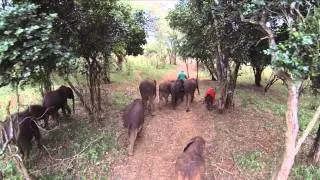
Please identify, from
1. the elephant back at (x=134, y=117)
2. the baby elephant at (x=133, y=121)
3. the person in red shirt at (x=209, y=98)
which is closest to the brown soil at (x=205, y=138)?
the person in red shirt at (x=209, y=98)

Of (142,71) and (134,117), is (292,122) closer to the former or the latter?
(134,117)

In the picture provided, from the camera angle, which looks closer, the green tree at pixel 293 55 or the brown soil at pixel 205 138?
the green tree at pixel 293 55

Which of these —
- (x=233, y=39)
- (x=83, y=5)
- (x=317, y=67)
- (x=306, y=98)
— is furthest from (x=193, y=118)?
(x=306, y=98)

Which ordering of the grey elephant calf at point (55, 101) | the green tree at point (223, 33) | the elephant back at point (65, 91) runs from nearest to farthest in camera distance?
the green tree at point (223, 33) → the grey elephant calf at point (55, 101) → the elephant back at point (65, 91)

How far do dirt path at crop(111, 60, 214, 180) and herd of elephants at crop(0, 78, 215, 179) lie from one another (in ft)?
1.50

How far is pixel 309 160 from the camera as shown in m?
13.9

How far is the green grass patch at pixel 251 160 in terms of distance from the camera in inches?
529

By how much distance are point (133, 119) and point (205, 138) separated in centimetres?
284

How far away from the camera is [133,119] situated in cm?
1493

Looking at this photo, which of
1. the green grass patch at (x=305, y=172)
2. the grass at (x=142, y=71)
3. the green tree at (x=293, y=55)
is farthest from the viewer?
the grass at (x=142, y=71)

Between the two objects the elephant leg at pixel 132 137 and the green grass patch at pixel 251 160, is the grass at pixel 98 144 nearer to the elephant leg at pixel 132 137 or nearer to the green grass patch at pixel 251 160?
the green grass patch at pixel 251 160

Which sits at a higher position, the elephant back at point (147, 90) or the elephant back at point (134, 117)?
the elephant back at point (147, 90)

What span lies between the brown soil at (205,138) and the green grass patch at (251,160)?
165 millimetres

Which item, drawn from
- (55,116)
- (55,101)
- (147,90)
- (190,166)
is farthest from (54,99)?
(190,166)
